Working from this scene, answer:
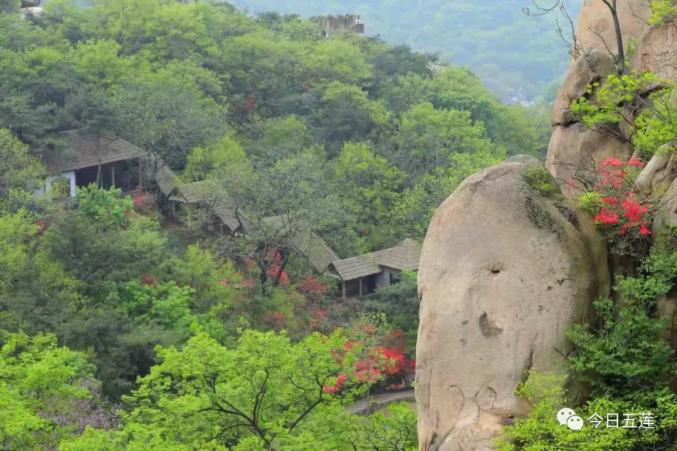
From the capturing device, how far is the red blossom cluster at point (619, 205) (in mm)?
12523

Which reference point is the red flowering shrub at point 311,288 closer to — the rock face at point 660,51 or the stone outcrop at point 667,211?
the rock face at point 660,51

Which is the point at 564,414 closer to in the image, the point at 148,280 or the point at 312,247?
the point at 148,280

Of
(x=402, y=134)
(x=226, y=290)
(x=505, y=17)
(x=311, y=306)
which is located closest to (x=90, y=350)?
(x=226, y=290)

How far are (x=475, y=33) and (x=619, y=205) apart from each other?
11020cm

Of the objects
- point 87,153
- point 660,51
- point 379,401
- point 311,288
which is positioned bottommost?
point 379,401

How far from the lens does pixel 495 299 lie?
12.5 meters


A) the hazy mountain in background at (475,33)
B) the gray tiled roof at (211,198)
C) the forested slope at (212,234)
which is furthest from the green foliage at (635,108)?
the hazy mountain in background at (475,33)

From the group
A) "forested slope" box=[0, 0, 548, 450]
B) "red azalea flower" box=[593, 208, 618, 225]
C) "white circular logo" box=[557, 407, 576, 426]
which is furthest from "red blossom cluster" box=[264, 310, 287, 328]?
"white circular logo" box=[557, 407, 576, 426]

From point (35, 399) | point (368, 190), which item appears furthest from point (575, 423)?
point (368, 190)

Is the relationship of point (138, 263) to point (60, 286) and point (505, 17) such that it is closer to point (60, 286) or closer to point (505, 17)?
point (60, 286)

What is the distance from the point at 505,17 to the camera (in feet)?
412

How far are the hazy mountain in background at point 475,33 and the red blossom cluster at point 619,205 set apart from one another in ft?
310

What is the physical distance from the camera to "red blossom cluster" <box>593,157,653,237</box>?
41.1 feet

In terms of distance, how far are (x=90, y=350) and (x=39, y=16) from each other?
1011 inches
